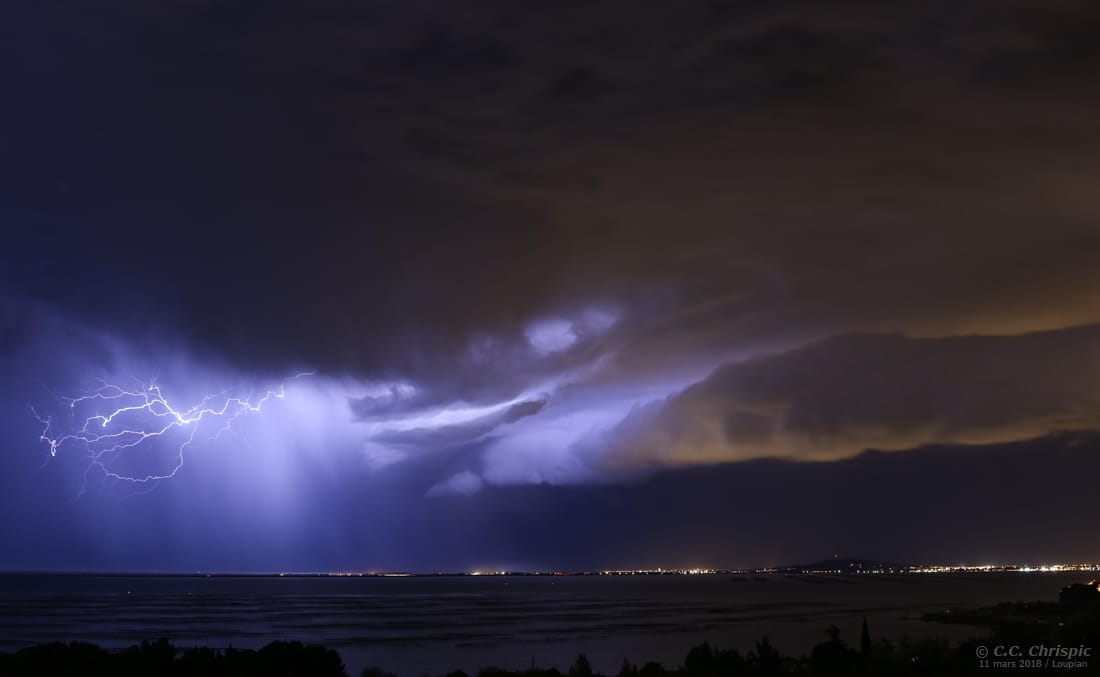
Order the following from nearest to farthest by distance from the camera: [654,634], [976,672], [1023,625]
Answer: [976,672]
[1023,625]
[654,634]

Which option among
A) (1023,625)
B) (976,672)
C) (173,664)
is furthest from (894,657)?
(1023,625)

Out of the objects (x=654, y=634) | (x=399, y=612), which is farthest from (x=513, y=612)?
(x=654, y=634)

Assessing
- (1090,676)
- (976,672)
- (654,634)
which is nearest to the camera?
(1090,676)

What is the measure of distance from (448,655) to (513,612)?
160 ft

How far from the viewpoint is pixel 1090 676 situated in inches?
974

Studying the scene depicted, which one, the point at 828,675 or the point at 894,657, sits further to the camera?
the point at 894,657

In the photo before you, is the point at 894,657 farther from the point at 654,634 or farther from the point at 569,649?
the point at 654,634

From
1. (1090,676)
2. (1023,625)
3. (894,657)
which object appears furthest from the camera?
(1023,625)

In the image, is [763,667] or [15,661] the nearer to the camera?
[15,661]

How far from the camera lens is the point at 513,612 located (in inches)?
3883

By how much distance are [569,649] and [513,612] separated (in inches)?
1853

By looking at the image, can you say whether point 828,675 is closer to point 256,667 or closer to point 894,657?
point 894,657

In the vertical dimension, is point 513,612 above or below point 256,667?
below

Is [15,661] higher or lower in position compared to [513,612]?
higher
